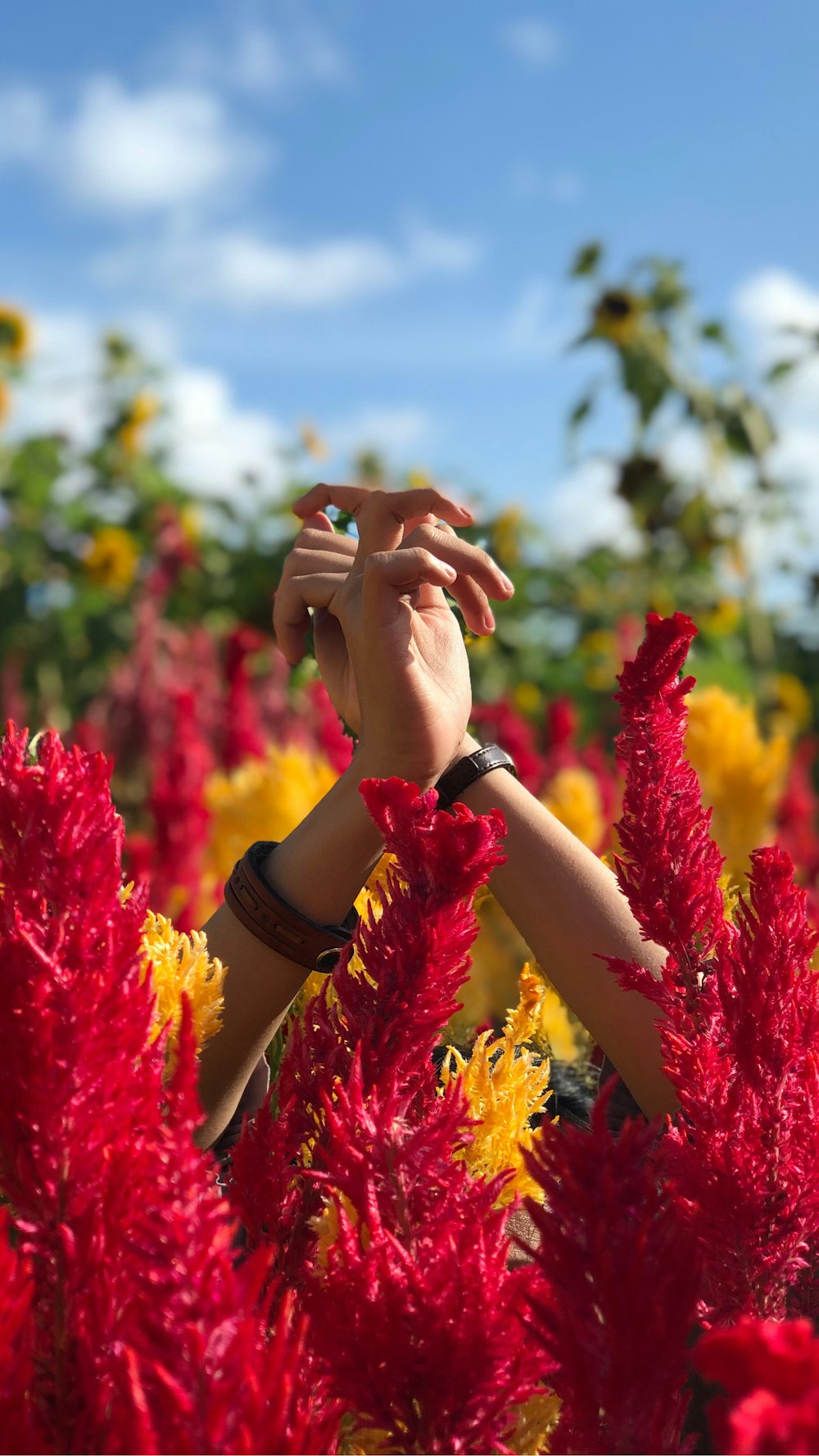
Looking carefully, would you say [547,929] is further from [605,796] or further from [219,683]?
[219,683]

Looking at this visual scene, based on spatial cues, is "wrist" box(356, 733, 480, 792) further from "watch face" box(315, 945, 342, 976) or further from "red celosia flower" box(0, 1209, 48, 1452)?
"red celosia flower" box(0, 1209, 48, 1452)

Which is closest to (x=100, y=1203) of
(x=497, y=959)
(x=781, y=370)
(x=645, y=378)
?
(x=497, y=959)

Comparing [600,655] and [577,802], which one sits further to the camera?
[600,655]

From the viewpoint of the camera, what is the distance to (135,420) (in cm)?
693

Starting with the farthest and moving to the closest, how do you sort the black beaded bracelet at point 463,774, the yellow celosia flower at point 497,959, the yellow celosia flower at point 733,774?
the yellow celosia flower at point 733,774, the yellow celosia flower at point 497,959, the black beaded bracelet at point 463,774

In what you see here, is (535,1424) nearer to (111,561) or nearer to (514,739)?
(514,739)

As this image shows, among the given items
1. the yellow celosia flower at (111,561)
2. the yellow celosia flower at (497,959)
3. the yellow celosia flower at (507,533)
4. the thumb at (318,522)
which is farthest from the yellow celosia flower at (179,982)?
the yellow celosia flower at (111,561)

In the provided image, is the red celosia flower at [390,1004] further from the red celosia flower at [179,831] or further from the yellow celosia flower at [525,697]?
the yellow celosia flower at [525,697]

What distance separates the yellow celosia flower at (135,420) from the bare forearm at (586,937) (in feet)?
20.7

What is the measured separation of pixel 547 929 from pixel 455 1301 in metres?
0.54

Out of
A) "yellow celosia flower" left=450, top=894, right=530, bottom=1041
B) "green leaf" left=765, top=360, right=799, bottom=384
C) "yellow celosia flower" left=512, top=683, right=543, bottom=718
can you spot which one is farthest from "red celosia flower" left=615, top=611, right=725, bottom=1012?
"yellow celosia flower" left=512, top=683, right=543, bottom=718

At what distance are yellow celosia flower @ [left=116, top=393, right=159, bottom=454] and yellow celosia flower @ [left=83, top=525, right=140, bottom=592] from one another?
70 cm

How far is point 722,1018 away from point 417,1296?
0.29m

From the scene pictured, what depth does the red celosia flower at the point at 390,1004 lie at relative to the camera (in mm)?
605
